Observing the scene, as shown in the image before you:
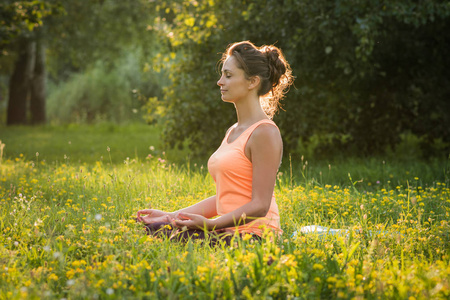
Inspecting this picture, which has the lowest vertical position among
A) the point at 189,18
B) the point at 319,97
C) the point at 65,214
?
the point at 65,214

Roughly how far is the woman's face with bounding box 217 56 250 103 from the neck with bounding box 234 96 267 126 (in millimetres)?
63

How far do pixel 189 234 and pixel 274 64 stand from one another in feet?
4.55

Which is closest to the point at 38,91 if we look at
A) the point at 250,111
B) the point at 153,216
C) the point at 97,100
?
the point at 97,100

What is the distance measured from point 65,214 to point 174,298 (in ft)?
7.68

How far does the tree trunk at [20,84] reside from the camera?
63.1 feet

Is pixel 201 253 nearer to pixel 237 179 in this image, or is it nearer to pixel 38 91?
pixel 237 179

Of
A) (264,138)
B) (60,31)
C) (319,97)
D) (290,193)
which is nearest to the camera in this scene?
(264,138)

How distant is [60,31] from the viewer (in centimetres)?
1764

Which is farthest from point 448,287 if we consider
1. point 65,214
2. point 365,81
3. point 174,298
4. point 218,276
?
point 365,81

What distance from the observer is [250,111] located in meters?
3.56

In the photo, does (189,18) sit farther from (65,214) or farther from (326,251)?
(326,251)

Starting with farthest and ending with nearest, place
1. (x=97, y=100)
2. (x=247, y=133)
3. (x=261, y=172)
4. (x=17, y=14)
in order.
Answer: (x=97, y=100), (x=17, y=14), (x=247, y=133), (x=261, y=172)

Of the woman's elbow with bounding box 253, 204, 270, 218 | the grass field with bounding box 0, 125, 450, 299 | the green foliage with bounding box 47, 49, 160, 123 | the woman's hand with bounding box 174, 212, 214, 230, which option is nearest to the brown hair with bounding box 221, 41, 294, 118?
the woman's elbow with bounding box 253, 204, 270, 218

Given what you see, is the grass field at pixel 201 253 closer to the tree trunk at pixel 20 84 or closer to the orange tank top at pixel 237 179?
the orange tank top at pixel 237 179
